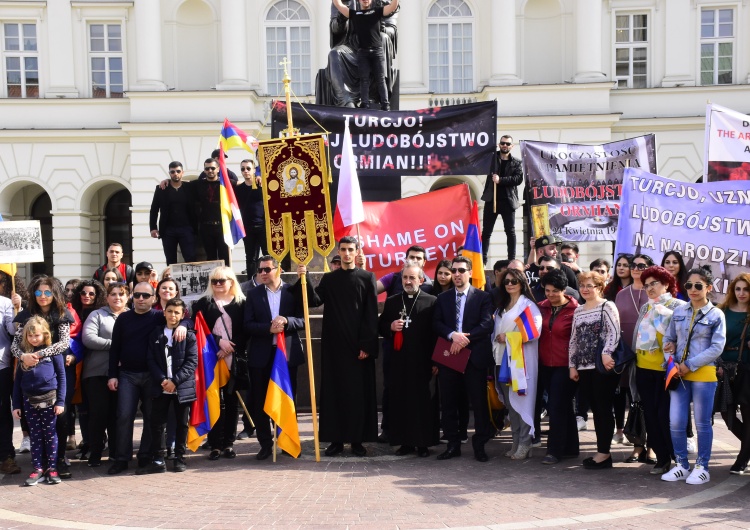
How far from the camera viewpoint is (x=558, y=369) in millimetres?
8273

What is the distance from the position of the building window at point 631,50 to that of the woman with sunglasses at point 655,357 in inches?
959

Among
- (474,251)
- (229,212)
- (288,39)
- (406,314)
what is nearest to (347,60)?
(229,212)

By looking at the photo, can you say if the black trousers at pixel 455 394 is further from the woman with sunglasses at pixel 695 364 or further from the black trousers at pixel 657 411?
the woman with sunglasses at pixel 695 364

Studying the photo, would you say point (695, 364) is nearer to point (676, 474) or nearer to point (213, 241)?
point (676, 474)

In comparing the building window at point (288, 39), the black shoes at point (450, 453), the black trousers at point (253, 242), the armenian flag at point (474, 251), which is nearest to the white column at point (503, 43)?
the building window at point (288, 39)

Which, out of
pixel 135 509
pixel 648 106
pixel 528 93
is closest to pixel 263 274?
pixel 135 509

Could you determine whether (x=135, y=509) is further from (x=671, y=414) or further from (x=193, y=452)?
(x=671, y=414)

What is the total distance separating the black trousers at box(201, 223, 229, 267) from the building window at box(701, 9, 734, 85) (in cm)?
2314

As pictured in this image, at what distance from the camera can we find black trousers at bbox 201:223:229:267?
1184 cm

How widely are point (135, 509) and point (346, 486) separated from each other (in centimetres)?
168

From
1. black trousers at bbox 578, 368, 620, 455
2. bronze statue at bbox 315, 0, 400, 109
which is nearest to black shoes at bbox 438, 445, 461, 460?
black trousers at bbox 578, 368, 620, 455

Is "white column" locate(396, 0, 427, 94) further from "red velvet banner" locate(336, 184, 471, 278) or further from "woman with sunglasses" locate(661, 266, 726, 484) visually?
"woman with sunglasses" locate(661, 266, 726, 484)

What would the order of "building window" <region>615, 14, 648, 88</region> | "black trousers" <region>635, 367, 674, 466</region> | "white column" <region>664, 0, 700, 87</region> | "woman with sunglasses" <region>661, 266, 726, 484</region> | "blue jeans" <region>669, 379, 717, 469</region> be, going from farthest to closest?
"building window" <region>615, 14, 648, 88</region> → "white column" <region>664, 0, 700, 87</region> → "black trousers" <region>635, 367, 674, 466</region> → "blue jeans" <region>669, 379, 717, 469</region> → "woman with sunglasses" <region>661, 266, 726, 484</region>

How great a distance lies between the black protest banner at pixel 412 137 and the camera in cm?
1105
